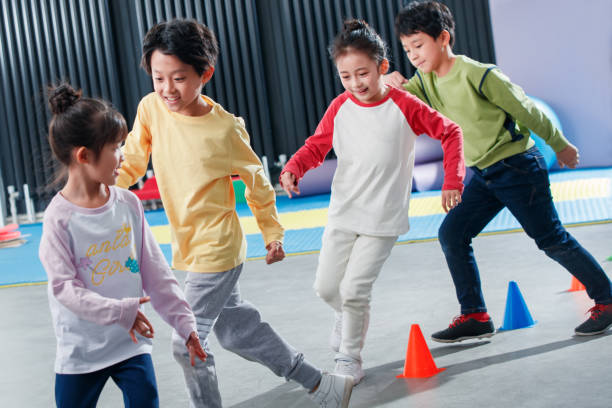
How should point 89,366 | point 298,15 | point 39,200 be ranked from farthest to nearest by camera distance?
point 39,200, point 298,15, point 89,366

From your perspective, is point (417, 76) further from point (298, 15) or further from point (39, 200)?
point (39, 200)

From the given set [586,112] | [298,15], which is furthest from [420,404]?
[298,15]

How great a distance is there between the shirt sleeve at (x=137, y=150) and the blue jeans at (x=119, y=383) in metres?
0.68

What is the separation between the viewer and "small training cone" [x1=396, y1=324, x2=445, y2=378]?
2.65 m

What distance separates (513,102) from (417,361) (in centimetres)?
102

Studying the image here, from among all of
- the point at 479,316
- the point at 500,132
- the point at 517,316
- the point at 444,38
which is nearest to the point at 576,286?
the point at 517,316

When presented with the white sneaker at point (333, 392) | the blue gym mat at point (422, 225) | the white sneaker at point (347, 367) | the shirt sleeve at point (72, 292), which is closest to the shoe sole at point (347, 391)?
the white sneaker at point (333, 392)

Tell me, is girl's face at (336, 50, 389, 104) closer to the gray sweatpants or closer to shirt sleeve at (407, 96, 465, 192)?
shirt sleeve at (407, 96, 465, 192)

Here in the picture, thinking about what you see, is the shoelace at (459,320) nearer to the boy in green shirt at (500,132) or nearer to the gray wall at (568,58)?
the boy in green shirt at (500,132)

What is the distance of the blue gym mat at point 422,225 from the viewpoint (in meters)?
5.07

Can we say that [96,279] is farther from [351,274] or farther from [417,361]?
[417,361]

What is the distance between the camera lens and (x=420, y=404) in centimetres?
239

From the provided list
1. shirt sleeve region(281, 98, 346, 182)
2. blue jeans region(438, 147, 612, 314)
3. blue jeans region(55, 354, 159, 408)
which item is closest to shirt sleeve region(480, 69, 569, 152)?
blue jeans region(438, 147, 612, 314)

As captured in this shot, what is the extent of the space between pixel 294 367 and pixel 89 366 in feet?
2.62
